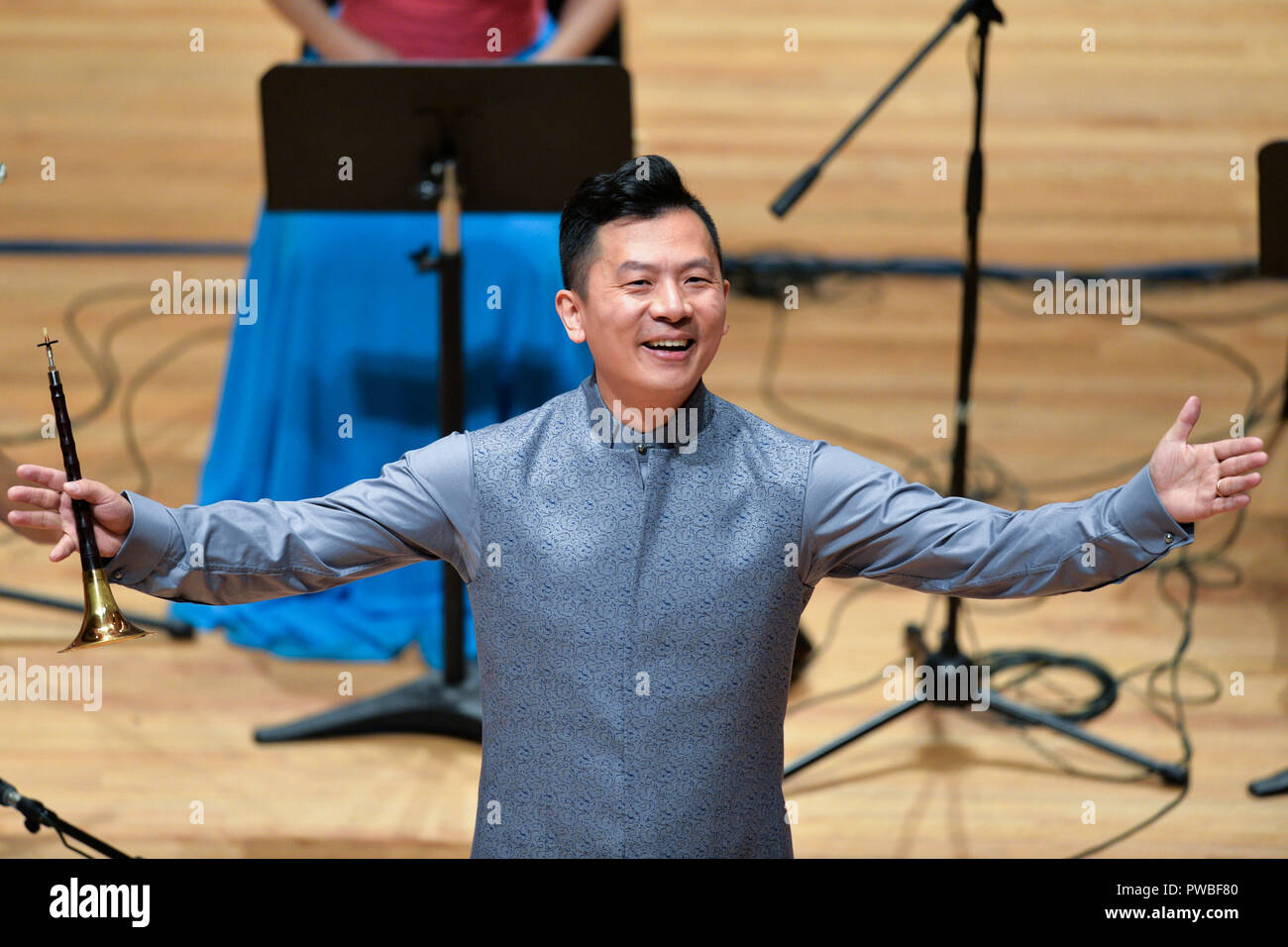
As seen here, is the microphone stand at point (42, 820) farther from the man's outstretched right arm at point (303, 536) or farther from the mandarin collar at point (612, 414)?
the mandarin collar at point (612, 414)

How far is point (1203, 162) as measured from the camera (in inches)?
228

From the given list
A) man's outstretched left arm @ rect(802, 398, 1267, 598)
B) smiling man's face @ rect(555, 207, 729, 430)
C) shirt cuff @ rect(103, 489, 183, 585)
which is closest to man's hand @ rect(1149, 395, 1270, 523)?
man's outstretched left arm @ rect(802, 398, 1267, 598)

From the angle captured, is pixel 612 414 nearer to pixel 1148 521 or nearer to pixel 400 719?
pixel 1148 521

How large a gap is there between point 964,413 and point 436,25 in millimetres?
1528

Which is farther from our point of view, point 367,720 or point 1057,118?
point 1057,118

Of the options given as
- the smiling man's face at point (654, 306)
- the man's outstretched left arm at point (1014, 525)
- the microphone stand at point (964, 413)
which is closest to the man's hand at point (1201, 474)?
the man's outstretched left arm at point (1014, 525)

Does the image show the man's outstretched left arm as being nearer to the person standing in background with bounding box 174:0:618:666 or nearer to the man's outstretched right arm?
the man's outstretched right arm

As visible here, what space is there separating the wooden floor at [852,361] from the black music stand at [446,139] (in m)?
0.88

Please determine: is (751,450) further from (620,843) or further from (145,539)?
(145,539)

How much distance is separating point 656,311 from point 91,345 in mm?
3763

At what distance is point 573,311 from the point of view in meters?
1.76

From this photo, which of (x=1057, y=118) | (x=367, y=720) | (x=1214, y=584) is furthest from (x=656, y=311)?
(x=1057, y=118)

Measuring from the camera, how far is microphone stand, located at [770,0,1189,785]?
9.14ft

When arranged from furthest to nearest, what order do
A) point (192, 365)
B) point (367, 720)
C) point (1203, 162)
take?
point (1203, 162), point (192, 365), point (367, 720)
